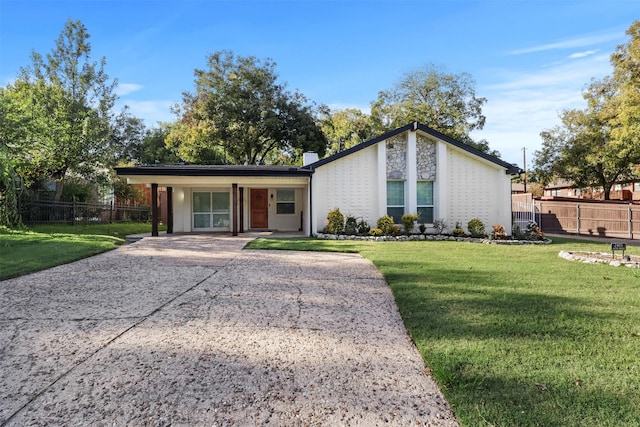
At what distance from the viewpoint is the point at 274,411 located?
7.88 feet

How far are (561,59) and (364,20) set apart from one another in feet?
26.1

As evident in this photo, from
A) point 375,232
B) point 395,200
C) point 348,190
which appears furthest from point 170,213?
point 395,200

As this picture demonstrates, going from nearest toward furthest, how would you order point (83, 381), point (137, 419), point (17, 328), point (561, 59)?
point (137, 419), point (83, 381), point (17, 328), point (561, 59)

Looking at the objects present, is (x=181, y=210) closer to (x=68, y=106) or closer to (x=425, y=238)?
(x=68, y=106)

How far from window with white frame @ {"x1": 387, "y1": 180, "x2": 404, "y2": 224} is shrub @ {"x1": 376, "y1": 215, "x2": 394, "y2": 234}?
72cm

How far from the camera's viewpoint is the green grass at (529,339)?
239 cm

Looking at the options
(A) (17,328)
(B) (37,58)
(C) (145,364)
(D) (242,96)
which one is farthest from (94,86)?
(C) (145,364)

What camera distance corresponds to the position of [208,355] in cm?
326

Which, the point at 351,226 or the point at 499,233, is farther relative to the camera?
the point at 351,226

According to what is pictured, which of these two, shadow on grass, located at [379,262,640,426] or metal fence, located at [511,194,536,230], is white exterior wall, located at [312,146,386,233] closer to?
shadow on grass, located at [379,262,640,426]

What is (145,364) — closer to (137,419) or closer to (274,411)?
(137,419)

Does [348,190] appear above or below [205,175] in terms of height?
below

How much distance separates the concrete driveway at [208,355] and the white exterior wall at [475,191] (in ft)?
31.3

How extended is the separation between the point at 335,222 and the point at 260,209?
4.93 meters
